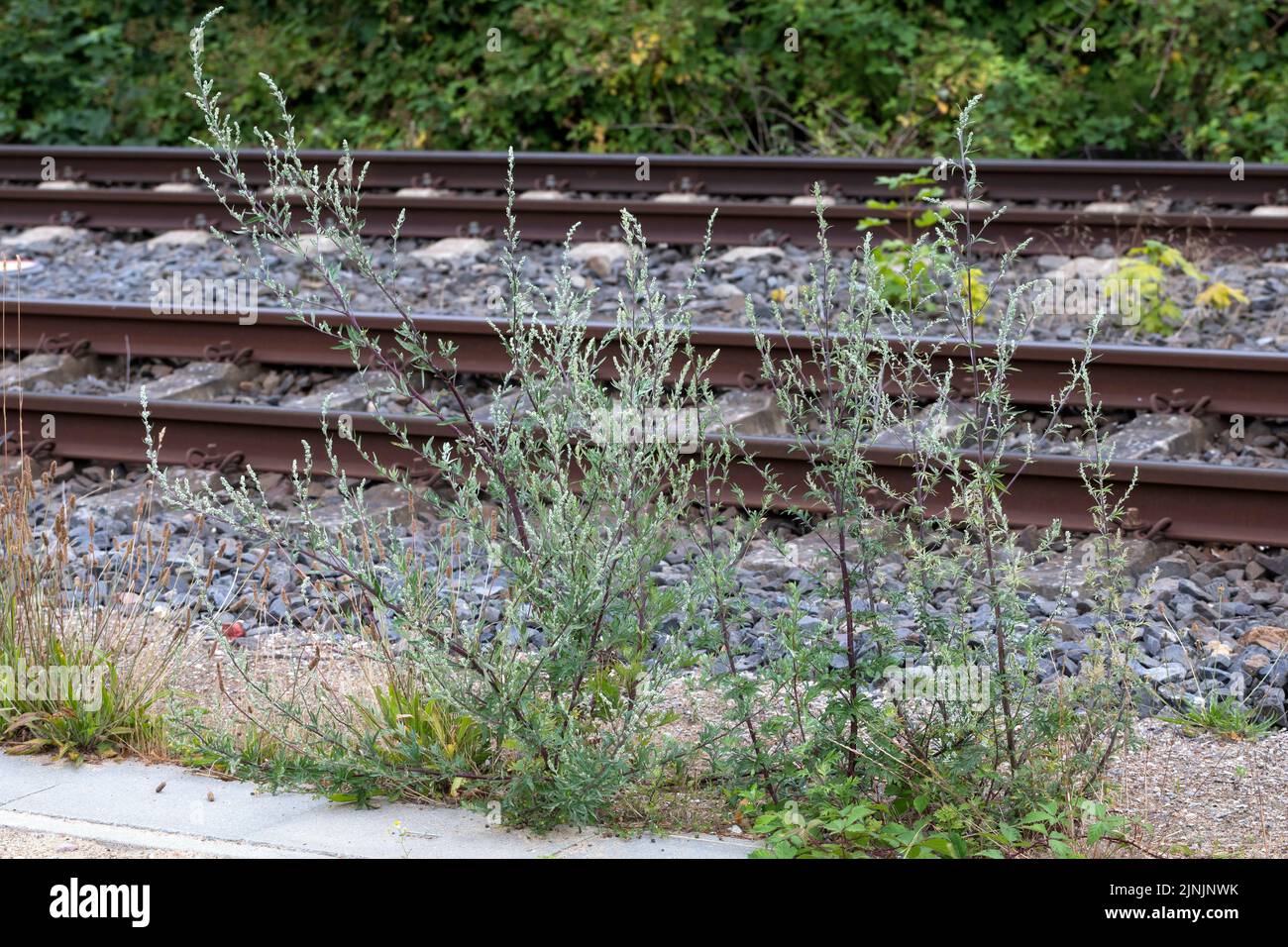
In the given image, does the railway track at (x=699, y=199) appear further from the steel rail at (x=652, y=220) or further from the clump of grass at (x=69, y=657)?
the clump of grass at (x=69, y=657)

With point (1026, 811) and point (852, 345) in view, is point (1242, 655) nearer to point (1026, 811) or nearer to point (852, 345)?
point (1026, 811)

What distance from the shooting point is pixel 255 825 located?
3590mm

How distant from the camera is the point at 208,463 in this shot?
269 inches

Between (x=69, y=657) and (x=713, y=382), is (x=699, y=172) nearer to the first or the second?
(x=713, y=382)

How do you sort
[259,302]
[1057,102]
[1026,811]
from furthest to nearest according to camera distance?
[1057,102] → [259,302] → [1026,811]

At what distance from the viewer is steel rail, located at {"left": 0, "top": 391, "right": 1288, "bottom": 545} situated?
557 cm

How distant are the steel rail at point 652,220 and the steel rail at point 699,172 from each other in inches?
21.2

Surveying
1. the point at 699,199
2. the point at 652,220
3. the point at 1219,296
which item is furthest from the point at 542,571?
the point at 699,199

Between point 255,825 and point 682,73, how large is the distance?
12305mm

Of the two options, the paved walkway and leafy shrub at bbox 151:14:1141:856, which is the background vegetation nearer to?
leafy shrub at bbox 151:14:1141:856

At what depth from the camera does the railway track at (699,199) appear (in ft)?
31.3

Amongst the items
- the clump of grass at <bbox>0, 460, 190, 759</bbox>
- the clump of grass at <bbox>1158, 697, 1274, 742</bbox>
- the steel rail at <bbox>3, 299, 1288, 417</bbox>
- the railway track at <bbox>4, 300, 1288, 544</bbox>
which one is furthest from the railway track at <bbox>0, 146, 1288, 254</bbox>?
the clump of grass at <bbox>1158, 697, 1274, 742</bbox>

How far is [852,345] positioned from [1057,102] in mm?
11196
